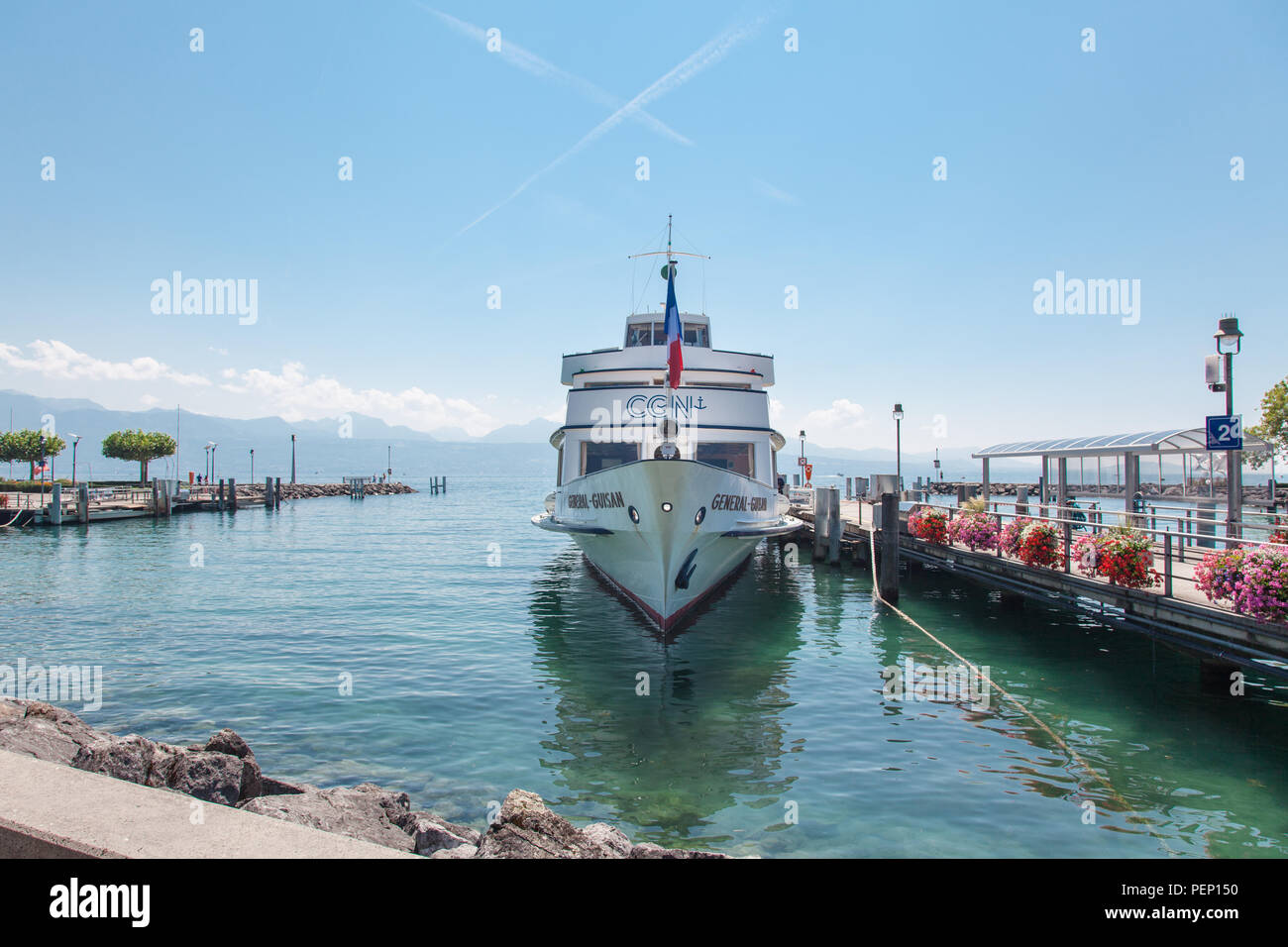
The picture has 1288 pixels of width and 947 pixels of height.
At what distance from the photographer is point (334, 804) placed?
20.4 ft

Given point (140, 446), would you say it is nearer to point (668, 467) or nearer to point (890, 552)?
point (890, 552)

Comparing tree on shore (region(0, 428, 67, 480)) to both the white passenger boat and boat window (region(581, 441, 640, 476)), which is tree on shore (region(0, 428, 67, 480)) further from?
boat window (region(581, 441, 640, 476))

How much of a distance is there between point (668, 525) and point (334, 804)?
24.1 ft

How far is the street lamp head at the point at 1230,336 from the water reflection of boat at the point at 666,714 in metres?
8.90

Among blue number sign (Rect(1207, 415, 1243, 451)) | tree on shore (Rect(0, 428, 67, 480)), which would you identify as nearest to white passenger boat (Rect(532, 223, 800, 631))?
blue number sign (Rect(1207, 415, 1243, 451))

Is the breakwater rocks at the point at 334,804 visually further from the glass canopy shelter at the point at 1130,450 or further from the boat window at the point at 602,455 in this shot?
the glass canopy shelter at the point at 1130,450

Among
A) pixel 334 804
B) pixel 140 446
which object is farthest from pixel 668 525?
pixel 140 446

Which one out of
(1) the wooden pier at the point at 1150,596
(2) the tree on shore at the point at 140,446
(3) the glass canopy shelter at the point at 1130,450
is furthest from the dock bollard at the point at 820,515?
(2) the tree on shore at the point at 140,446

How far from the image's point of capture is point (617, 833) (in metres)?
5.68

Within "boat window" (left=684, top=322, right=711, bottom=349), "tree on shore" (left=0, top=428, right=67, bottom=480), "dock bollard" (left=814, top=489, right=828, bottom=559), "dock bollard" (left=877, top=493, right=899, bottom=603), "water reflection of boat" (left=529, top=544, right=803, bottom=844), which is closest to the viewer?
"water reflection of boat" (left=529, top=544, right=803, bottom=844)

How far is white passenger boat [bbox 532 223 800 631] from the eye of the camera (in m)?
12.6

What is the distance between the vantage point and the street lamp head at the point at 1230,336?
12094 mm

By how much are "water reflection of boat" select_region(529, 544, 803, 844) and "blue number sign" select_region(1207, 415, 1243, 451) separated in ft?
24.5

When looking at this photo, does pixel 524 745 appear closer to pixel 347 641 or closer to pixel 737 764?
pixel 737 764
